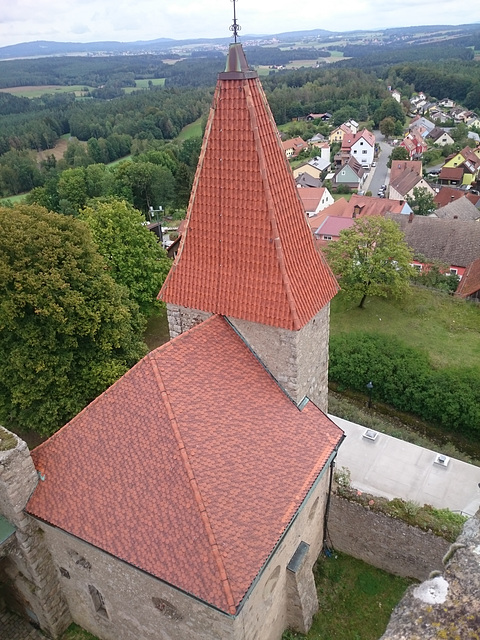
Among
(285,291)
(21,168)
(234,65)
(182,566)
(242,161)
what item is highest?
(234,65)

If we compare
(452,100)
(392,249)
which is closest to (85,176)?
(392,249)

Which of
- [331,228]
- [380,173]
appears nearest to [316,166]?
[380,173]

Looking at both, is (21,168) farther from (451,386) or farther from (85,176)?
(451,386)

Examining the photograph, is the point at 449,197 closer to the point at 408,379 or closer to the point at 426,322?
the point at 426,322

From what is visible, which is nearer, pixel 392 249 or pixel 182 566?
pixel 182 566

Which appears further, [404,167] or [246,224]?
[404,167]

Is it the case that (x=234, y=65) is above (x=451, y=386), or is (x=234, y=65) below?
above

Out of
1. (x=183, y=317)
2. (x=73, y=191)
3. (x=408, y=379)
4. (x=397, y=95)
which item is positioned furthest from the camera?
(x=397, y=95)
